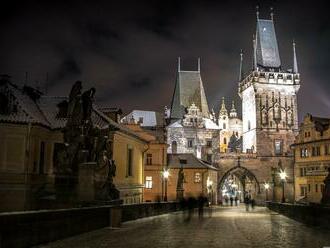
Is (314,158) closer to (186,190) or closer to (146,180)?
(186,190)

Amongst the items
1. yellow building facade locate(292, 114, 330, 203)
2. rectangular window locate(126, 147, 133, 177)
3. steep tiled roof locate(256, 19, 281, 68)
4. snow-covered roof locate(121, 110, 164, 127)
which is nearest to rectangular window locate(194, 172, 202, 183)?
yellow building facade locate(292, 114, 330, 203)

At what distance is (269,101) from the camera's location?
277 ft

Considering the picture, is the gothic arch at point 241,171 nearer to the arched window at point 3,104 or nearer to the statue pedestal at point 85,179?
the arched window at point 3,104

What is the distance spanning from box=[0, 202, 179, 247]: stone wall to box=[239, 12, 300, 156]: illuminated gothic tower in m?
68.4

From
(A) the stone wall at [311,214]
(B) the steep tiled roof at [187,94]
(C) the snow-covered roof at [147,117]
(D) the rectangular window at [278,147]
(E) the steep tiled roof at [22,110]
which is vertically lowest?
(A) the stone wall at [311,214]

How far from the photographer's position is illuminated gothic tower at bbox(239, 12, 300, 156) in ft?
269

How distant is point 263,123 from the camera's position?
8288cm

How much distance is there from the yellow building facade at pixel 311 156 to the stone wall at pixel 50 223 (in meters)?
42.1

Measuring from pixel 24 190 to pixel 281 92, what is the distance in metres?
68.2

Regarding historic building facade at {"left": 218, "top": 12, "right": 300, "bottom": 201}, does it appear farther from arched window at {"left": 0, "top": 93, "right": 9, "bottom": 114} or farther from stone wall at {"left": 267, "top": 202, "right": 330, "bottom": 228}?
arched window at {"left": 0, "top": 93, "right": 9, "bottom": 114}

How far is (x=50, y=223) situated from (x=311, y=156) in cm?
5845

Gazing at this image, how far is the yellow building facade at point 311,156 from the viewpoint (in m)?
53.8

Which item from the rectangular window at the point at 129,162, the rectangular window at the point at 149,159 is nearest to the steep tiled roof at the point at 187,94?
the rectangular window at the point at 149,159

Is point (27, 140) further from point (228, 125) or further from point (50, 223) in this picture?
point (228, 125)
